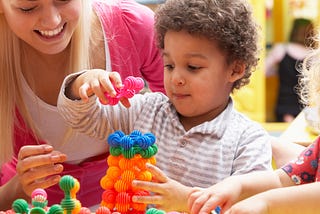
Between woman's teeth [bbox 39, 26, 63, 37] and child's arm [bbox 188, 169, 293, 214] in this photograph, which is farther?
woman's teeth [bbox 39, 26, 63, 37]

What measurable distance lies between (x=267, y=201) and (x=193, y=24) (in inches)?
13.8

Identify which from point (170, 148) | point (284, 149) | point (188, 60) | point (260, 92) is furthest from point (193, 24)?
point (260, 92)

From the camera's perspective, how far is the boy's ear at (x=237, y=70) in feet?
3.63

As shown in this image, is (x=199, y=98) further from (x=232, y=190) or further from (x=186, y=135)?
(x=232, y=190)

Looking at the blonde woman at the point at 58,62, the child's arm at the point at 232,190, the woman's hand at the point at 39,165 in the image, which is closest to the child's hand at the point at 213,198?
the child's arm at the point at 232,190

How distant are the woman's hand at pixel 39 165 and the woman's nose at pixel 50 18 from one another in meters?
0.21

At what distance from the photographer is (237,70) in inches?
43.8

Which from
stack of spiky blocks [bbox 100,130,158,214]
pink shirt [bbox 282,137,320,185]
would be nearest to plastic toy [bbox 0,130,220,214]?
stack of spiky blocks [bbox 100,130,158,214]

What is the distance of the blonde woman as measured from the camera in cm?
115

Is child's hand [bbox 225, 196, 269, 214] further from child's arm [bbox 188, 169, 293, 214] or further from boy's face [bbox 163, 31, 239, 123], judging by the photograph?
boy's face [bbox 163, 31, 239, 123]

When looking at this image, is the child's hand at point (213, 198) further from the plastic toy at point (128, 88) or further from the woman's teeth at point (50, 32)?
the woman's teeth at point (50, 32)

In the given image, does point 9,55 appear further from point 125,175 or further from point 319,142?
point 319,142

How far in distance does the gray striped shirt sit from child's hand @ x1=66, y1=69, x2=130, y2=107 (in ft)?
0.12

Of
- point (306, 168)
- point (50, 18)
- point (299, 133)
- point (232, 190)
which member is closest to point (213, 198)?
point (232, 190)
